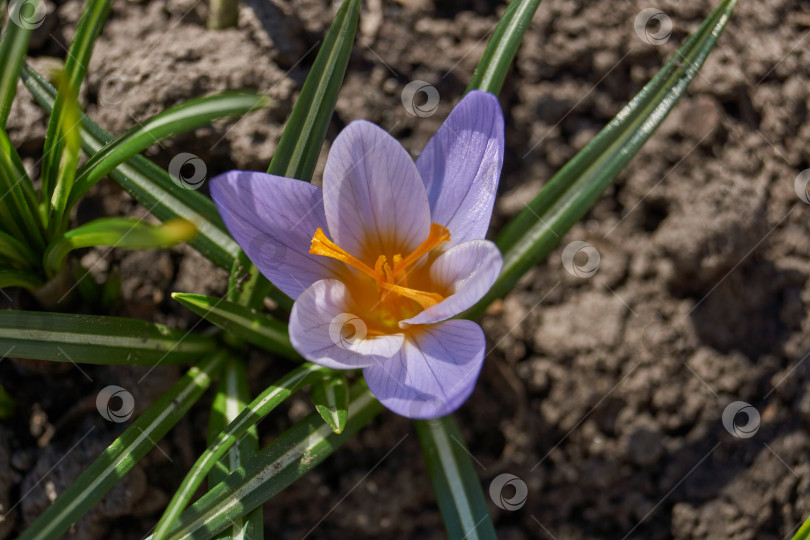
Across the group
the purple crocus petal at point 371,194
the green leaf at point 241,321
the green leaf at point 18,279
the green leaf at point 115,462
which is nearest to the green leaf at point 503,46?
the purple crocus petal at point 371,194

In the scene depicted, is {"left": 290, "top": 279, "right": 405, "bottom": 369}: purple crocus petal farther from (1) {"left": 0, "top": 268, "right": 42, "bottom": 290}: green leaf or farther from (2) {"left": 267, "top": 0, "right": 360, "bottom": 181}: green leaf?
(1) {"left": 0, "top": 268, "right": 42, "bottom": 290}: green leaf

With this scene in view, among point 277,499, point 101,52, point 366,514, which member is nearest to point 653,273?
point 366,514

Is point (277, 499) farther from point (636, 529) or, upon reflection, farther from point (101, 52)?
point (101, 52)

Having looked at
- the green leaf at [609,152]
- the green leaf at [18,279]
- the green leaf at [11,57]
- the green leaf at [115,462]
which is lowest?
the green leaf at [115,462]

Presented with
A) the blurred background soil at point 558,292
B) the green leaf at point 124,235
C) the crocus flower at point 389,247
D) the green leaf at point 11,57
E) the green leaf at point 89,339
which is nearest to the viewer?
the green leaf at point 124,235

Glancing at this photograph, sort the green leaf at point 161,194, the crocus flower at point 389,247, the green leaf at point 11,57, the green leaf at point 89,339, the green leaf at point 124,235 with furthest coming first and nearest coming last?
the green leaf at point 161,194
the green leaf at point 11,57
the green leaf at point 89,339
the crocus flower at point 389,247
the green leaf at point 124,235

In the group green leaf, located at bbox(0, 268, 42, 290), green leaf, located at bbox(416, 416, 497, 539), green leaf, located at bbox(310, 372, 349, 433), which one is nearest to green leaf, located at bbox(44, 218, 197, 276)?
green leaf, located at bbox(0, 268, 42, 290)

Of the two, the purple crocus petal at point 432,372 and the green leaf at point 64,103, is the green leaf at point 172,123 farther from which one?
the purple crocus petal at point 432,372
